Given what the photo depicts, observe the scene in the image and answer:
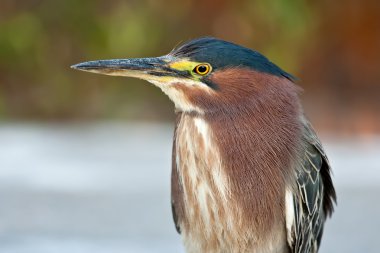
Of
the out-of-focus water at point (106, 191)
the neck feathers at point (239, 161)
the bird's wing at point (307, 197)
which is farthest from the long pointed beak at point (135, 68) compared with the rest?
the out-of-focus water at point (106, 191)

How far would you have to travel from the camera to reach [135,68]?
4000mm

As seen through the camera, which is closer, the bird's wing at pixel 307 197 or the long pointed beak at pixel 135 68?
the long pointed beak at pixel 135 68

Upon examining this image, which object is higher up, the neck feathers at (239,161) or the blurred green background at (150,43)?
the blurred green background at (150,43)

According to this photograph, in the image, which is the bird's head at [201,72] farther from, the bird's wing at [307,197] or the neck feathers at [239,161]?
the bird's wing at [307,197]

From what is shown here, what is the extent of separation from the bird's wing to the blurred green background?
6.52 m

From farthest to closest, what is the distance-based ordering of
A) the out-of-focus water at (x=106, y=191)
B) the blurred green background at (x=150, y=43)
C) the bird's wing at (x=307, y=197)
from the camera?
the blurred green background at (x=150, y=43) → the out-of-focus water at (x=106, y=191) → the bird's wing at (x=307, y=197)

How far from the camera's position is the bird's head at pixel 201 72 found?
13.1 ft

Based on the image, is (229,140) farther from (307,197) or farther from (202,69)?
(307,197)

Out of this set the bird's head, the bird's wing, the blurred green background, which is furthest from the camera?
the blurred green background

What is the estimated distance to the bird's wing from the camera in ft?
14.0

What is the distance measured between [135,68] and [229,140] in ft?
1.63

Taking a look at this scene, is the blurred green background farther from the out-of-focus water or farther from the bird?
the bird

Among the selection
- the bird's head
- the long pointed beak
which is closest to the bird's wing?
the bird's head

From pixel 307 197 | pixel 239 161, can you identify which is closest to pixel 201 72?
pixel 239 161
